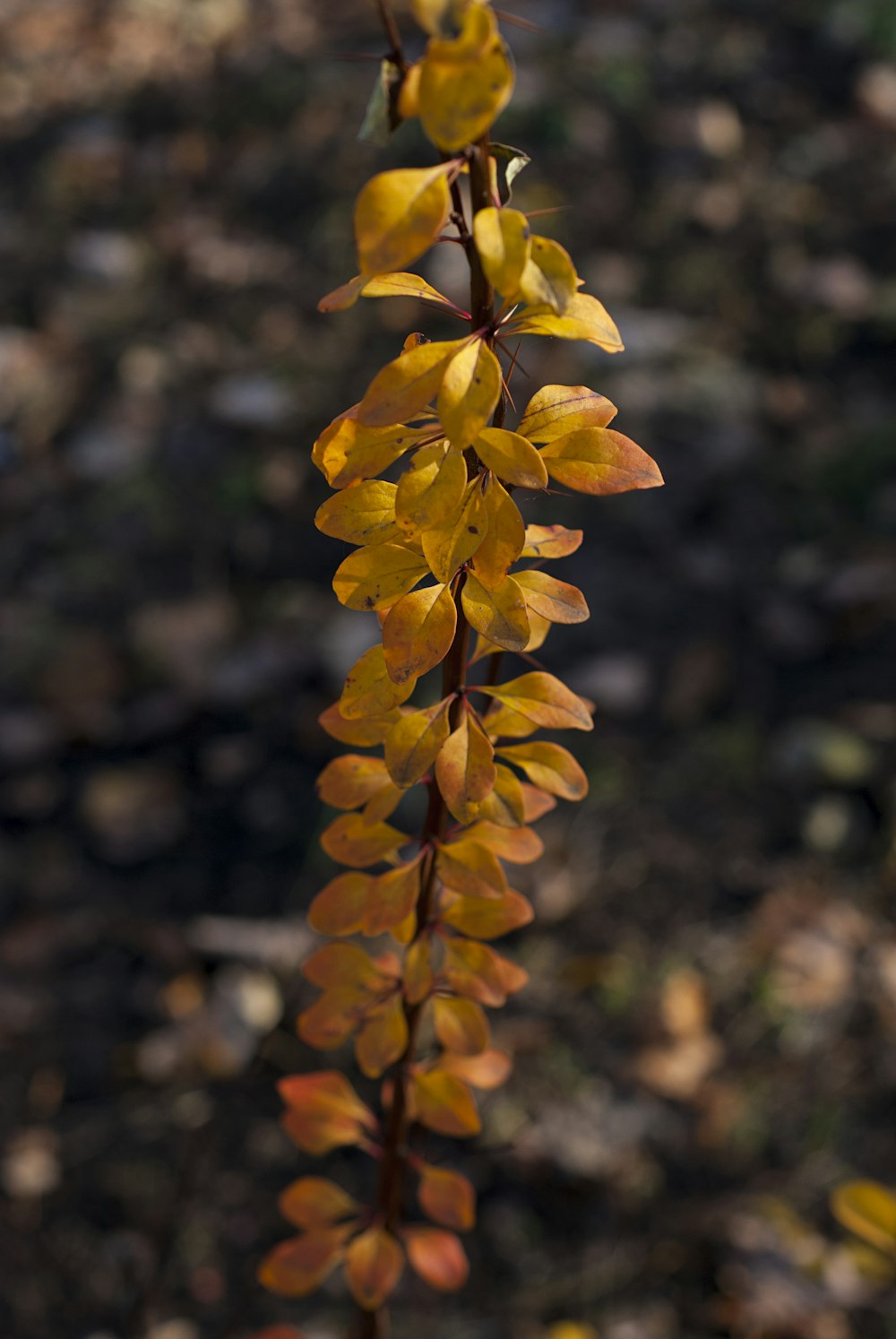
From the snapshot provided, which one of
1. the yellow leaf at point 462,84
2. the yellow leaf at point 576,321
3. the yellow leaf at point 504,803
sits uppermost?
the yellow leaf at point 462,84

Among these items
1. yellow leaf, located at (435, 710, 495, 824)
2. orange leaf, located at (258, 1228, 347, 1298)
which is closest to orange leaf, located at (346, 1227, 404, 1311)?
orange leaf, located at (258, 1228, 347, 1298)

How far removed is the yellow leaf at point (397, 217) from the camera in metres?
0.47

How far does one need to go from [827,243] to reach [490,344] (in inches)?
94.6

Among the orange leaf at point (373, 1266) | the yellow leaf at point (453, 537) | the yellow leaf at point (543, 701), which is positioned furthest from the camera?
the orange leaf at point (373, 1266)

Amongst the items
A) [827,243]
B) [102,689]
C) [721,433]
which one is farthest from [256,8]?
[102,689]

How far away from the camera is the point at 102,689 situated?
6.59ft

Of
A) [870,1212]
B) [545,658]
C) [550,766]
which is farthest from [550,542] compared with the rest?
[545,658]

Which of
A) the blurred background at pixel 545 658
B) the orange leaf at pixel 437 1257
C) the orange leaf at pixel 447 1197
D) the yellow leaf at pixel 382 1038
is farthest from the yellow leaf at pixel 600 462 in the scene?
the blurred background at pixel 545 658

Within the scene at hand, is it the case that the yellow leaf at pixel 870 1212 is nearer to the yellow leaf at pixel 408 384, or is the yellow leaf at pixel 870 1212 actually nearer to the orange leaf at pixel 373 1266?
the orange leaf at pixel 373 1266

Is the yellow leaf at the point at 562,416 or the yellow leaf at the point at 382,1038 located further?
the yellow leaf at the point at 382,1038

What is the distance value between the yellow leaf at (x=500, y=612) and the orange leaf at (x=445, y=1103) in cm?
39

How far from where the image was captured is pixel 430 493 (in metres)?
0.53

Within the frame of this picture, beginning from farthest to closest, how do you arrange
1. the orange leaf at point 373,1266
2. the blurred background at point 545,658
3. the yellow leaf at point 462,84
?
the blurred background at point 545,658
the orange leaf at point 373,1266
the yellow leaf at point 462,84

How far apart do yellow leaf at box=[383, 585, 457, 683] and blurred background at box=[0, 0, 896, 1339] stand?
0.78 m
